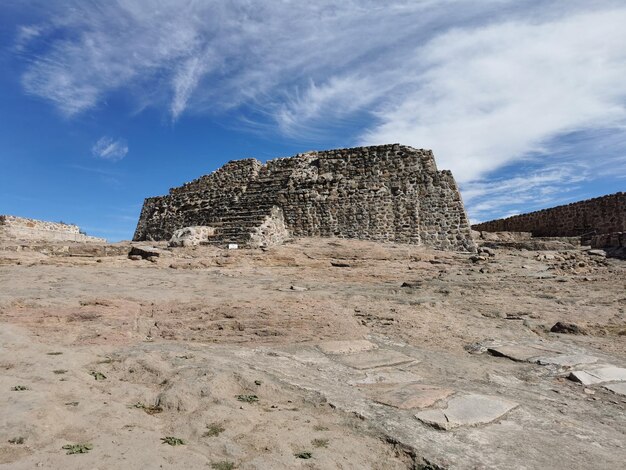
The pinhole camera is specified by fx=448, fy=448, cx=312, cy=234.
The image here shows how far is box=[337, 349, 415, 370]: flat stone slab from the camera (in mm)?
4887

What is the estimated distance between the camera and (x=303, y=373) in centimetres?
444

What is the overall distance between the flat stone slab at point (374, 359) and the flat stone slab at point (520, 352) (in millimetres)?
1368

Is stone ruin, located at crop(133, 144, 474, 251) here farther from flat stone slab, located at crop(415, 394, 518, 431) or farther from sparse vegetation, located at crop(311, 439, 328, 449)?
sparse vegetation, located at crop(311, 439, 328, 449)

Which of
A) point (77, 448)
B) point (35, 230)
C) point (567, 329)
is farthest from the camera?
point (35, 230)

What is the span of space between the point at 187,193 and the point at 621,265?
1877 cm

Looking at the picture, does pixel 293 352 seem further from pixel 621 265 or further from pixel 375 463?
pixel 621 265

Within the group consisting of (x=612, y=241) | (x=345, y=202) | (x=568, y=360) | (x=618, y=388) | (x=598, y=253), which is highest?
(x=345, y=202)

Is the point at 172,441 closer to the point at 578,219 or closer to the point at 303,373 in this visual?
the point at 303,373

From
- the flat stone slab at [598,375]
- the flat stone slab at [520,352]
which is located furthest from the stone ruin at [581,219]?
the flat stone slab at [598,375]

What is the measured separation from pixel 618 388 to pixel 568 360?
86 centimetres

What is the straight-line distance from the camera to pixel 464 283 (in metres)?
10.2

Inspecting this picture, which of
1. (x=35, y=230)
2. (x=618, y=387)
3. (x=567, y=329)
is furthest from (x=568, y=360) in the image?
(x=35, y=230)

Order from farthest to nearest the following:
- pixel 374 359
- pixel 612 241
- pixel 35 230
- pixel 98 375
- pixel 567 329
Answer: pixel 35 230 < pixel 612 241 < pixel 567 329 < pixel 374 359 < pixel 98 375

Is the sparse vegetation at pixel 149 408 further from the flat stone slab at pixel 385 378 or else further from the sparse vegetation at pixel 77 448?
the flat stone slab at pixel 385 378
